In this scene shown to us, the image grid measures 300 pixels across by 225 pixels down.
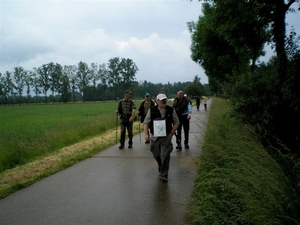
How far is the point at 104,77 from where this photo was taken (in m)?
107

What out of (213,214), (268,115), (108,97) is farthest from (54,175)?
(108,97)

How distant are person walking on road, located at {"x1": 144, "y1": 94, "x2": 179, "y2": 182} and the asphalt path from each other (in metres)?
0.39

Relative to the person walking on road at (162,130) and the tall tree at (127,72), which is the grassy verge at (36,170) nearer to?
the person walking on road at (162,130)

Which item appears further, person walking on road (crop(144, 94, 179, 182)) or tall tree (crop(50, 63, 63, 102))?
tall tree (crop(50, 63, 63, 102))

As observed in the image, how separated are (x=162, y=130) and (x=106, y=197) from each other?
172 centimetres

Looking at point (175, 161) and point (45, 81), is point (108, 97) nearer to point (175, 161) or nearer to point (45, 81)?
point (45, 81)

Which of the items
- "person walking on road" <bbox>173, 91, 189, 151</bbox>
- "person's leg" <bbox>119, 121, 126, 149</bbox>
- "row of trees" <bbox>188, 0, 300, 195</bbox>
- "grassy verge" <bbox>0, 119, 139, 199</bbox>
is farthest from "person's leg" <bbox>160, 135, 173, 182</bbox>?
"person's leg" <bbox>119, 121, 126, 149</bbox>

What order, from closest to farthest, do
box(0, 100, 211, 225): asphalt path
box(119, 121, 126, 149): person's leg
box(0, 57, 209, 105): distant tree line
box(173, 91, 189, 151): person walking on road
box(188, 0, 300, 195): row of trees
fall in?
1. box(0, 100, 211, 225): asphalt path
2. box(188, 0, 300, 195): row of trees
3. box(173, 91, 189, 151): person walking on road
4. box(119, 121, 126, 149): person's leg
5. box(0, 57, 209, 105): distant tree line

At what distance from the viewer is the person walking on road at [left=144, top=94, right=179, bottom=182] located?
512cm

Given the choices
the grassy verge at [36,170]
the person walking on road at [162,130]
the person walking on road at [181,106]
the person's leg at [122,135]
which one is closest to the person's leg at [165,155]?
the person walking on road at [162,130]

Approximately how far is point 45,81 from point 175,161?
11030 cm

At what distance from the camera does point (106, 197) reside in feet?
14.0

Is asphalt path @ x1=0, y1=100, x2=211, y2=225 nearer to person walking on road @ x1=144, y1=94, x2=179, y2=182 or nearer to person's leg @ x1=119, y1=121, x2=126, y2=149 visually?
person walking on road @ x1=144, y1=94, x2=179, y2=182

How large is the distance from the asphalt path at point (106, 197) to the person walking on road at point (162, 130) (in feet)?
1.27
